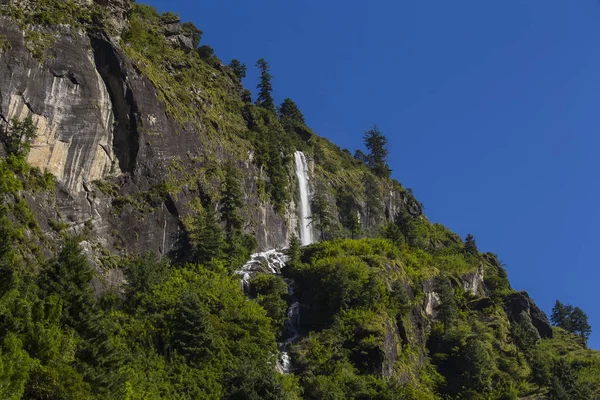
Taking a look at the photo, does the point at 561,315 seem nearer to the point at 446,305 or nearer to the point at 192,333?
the point at 446,305

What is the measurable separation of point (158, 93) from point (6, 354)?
39320mm

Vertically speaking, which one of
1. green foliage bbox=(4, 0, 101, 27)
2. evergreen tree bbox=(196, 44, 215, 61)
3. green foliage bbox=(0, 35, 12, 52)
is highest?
evergreen tree bbox=(196, 44, 215, 61)

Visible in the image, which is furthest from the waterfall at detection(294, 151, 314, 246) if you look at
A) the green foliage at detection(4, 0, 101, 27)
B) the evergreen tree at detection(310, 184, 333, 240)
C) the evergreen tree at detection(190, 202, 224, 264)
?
the green foliage at detection(4, 0, 101, 27)

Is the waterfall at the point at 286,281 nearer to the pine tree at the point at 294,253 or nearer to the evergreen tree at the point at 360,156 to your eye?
the pine tree at the point at 294,253

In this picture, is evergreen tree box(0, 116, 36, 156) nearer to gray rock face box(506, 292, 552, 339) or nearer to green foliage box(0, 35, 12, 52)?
green foliage box(0, 35, 12, 52)

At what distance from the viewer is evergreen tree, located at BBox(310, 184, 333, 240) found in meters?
74.8

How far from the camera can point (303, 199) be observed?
81.0 m

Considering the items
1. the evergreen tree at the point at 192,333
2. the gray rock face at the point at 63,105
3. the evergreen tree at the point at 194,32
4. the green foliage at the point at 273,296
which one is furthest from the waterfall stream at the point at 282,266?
the evergreen tree at the point at 194,32

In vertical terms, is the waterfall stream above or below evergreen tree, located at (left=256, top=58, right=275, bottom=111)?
below

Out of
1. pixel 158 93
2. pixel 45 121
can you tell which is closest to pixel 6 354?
pixel 45 121

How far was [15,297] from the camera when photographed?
30344mm

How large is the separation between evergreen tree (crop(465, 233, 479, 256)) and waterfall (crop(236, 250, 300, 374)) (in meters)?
37.6

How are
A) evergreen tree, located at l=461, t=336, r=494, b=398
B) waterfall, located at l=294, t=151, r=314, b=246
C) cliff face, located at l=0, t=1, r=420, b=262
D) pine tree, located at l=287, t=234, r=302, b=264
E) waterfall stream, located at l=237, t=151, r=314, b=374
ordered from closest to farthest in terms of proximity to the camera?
waterfall stream, located at l=237, t=151, r=314, b=374 → cliff face, located at l=0, t=1, r=420, b=262 → evergreen tree, located at l=461, t=336, r=494, b=398 → pine tree, located at l=287, t=234, r=302, b=264 → waterfall, located at l=294, t=151, r=314, b=246

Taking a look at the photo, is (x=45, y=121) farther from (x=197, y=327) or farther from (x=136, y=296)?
(x=197, y=327)
